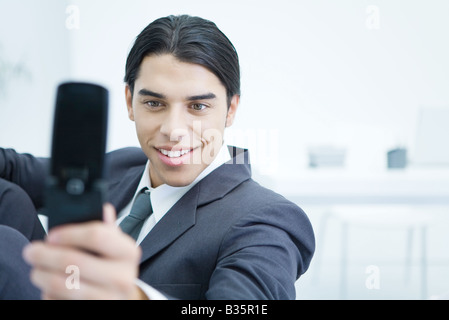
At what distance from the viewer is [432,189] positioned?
208 centimetres

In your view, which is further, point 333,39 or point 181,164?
point 333,39

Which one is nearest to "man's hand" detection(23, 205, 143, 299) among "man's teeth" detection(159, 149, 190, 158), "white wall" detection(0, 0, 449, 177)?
"man's teeth" detection(159, 149, 190, 158)

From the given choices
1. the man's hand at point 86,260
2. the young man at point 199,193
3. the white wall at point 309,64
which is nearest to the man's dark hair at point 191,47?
the young man at point 199,193

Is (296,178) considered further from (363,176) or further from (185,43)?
(185,43)

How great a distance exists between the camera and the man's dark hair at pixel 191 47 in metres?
0.89

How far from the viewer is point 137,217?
947 millimetres

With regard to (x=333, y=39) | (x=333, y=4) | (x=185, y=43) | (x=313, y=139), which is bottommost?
(x=313, y=139)

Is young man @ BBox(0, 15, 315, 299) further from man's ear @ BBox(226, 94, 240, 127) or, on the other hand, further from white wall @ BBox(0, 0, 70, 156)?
white wall @ BBox(0, 0, 70, 156)

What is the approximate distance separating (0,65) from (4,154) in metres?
1.29

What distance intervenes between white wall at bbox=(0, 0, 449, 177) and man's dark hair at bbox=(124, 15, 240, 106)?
6.39ft

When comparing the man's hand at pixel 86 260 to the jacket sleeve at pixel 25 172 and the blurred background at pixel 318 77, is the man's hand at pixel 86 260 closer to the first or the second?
the jacket sleeve at pixel 25 172
